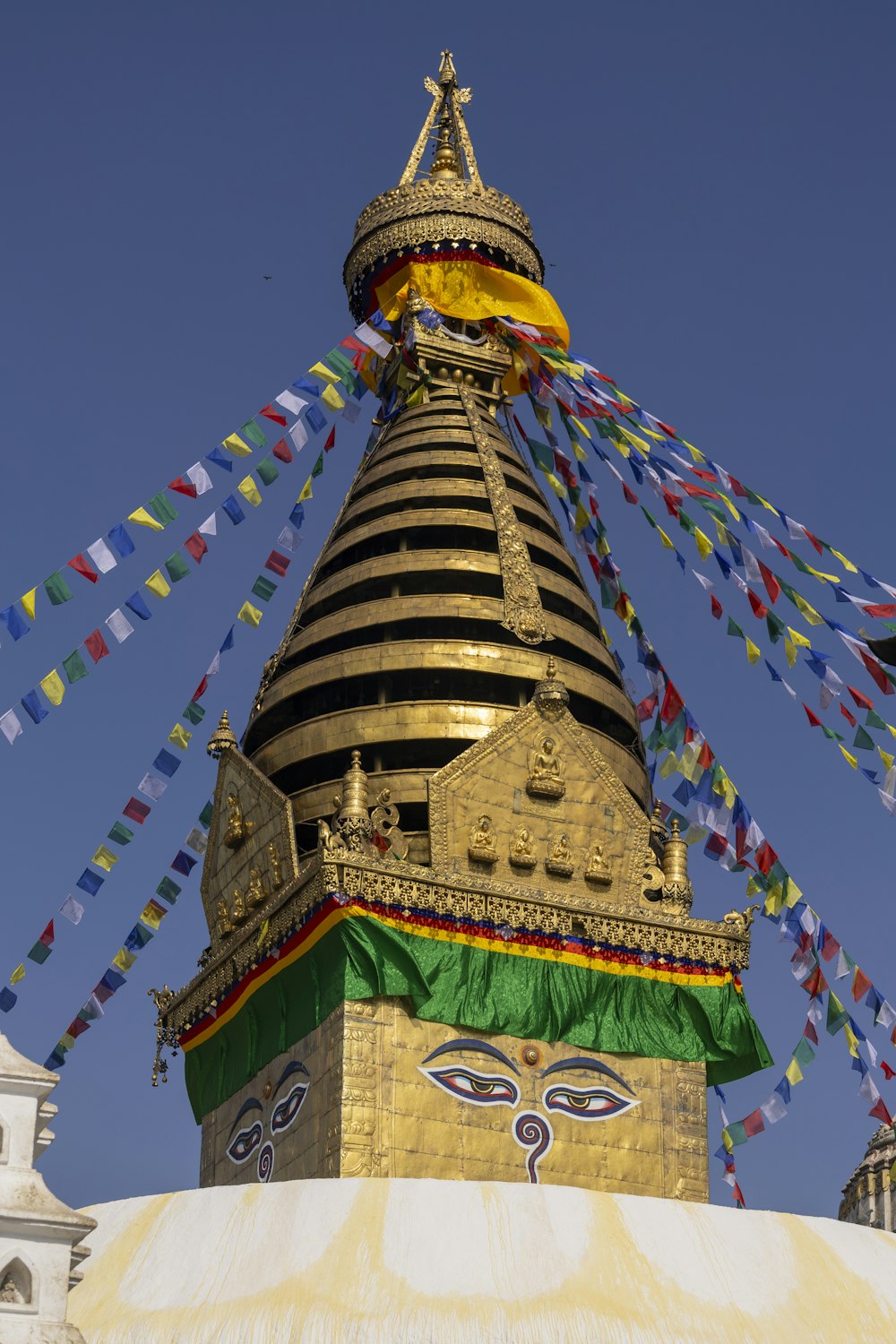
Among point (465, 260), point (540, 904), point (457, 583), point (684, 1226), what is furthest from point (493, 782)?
point (465, 260)

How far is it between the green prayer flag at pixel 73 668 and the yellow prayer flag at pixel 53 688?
0.16m

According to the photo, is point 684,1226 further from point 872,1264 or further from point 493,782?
point 493,782

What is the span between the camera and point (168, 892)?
21.4 meters

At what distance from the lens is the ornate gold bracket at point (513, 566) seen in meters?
20.0

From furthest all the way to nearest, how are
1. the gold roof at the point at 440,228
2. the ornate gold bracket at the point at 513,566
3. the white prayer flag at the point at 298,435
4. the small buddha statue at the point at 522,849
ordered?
the gold roof at the point at 440,228 → the white prayer flag at the point at 298,435 → the ornate gold bracket at the point at 513,566 → the small buddha statue at the point at 522,849

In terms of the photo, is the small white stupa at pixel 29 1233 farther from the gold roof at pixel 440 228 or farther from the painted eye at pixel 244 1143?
the gold roof at pixel 440 228

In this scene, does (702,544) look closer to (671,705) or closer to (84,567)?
(671,705)

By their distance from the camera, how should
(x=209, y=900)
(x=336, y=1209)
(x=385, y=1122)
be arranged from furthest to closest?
1. (x=209, y=900)
2. (x=385, y=1122)
3. (x=336, y=1209)

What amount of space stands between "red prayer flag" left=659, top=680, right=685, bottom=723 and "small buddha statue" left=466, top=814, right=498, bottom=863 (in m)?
3.99

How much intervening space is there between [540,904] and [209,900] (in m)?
3.68

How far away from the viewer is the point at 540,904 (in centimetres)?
1806

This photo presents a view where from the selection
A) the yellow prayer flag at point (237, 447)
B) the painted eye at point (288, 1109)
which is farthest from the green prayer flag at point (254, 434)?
the painted eye at point (288, 1109)

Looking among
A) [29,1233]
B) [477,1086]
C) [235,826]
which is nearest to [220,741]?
[235,826]

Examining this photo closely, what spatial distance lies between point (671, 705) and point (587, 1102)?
5434 mm
